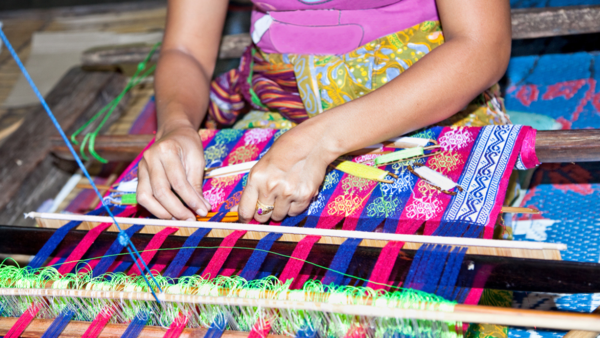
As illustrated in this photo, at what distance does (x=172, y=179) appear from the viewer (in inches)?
47.4

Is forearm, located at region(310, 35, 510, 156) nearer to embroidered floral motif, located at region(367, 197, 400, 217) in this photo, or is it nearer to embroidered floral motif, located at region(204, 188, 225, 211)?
embroidered floral motif, located at region(367, 197, 400, 217)

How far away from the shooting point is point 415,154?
1.21 metres

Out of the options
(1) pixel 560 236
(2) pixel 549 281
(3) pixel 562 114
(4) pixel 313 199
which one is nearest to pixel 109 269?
(4) pixel 313 199

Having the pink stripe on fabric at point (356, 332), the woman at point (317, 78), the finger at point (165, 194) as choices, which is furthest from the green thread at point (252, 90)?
the pink stripe on fabric at point (356, 332)

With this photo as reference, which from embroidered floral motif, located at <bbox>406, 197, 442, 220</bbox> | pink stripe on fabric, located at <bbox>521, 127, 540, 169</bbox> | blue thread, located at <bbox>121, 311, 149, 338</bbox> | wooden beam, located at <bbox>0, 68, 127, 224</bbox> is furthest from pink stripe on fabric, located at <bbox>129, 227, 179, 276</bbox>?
wooden beam, located at <bbox>0, 68, 127, 224</bbox>

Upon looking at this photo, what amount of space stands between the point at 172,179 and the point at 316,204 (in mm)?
356

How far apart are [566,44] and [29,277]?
2.17m

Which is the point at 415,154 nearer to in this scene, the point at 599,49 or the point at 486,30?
the point at 486,30

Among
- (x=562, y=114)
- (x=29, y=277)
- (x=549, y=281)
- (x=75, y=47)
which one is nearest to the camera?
(x=549, y=281)

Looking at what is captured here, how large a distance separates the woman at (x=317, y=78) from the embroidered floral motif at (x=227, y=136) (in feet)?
0.31

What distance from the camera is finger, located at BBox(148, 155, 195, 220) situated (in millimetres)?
1185

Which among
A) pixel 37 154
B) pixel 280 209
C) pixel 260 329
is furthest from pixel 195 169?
pixel 37 154

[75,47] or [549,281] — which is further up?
[549,281]

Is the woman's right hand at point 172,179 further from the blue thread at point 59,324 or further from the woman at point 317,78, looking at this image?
the blue thread at point 59,324
